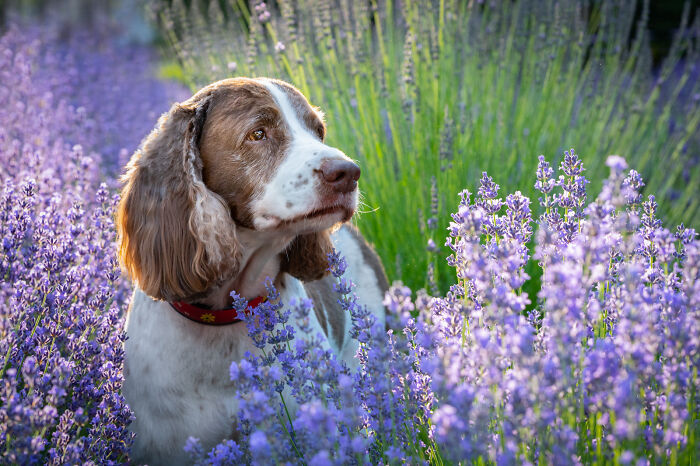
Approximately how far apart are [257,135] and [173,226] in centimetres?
48

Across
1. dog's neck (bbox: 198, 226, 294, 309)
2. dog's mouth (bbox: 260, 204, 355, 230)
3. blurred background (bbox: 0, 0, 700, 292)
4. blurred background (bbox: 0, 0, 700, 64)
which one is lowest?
blurred background (bbox: 0, 0, 700, 64)

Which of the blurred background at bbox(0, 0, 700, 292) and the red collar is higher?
the red collar

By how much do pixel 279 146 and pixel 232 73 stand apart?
6.55ft

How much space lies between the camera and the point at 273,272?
106 inches

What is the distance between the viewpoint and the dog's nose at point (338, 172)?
94.0 inches

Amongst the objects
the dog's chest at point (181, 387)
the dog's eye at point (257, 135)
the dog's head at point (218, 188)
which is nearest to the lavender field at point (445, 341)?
the dog's chest at point (181, 387)

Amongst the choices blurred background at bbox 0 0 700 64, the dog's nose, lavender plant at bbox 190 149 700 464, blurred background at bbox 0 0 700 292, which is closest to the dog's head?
the dog's nose

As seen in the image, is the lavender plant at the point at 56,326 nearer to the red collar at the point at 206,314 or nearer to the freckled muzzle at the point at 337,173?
the red collar at the point at 206,314

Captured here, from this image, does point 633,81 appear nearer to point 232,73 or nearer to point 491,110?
point 491,110

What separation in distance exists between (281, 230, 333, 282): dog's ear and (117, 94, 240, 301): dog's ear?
377 mm

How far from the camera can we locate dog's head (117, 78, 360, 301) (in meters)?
2.39

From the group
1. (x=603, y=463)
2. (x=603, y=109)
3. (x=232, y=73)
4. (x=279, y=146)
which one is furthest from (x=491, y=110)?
(x=603, y=463)

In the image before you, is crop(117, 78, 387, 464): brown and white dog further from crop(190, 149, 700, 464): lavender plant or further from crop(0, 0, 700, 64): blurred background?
crop(0, 0, 700, 64): blurred background

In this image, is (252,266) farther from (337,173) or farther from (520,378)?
(520,378)
